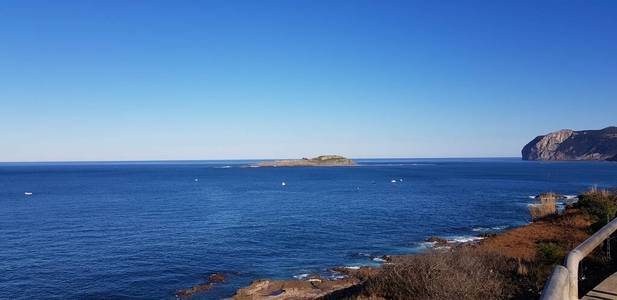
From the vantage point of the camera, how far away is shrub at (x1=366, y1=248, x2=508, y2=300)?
9.86 metres

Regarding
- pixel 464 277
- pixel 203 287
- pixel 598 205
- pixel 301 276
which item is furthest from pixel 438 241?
pixel 464 277

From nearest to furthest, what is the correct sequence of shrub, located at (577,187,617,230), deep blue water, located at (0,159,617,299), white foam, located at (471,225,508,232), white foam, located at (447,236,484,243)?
deep blue water, located at (0,159,617,299) < shrub, located at (577,187,617,230) < white foam, located at (447,236,484,243) < white foam, located at (471,225,508,232)

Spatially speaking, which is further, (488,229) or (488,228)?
(488,228)

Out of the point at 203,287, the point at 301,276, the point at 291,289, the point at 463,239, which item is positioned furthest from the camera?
the point at 463,239

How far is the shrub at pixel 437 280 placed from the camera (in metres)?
9.86

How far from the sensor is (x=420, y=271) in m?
11.6

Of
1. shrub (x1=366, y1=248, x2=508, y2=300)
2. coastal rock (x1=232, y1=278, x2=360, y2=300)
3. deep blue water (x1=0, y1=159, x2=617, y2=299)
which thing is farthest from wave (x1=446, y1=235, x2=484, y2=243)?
shrub (x1=366, y1=248, x2=508, y2=300)

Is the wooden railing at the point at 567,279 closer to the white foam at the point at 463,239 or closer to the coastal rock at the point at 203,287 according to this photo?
the coastal rock at the point at 203,287

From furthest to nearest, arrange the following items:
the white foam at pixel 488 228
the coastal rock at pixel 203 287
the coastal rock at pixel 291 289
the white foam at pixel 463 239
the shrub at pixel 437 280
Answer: the white foam at pixel 488 228, the white foam at pixel 463 239, the coastal rock at pixel 203 287, the coastal rock at pixel 291 289, the shrub at pixel 437 280

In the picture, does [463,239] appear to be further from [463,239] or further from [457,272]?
[457,272]

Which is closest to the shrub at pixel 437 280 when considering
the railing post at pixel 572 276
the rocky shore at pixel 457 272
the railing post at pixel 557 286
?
the rocky shore at pixel 457 272

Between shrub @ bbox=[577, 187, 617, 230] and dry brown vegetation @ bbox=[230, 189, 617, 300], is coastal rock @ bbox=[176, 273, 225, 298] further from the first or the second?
shrub @ bbox=[577, 187, 617, 230]

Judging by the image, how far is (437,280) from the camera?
10477 millimetres

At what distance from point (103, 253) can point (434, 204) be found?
143 feet
